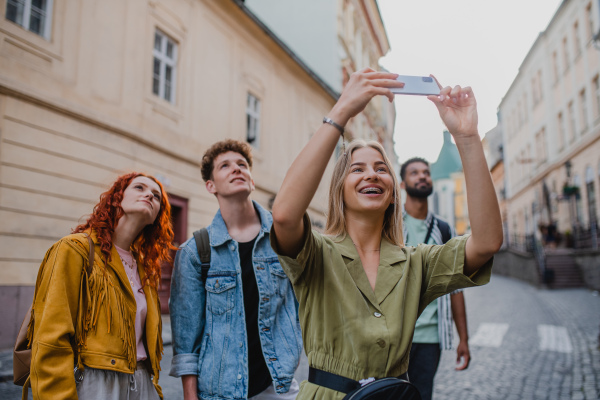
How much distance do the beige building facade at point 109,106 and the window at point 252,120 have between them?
0.18 ft

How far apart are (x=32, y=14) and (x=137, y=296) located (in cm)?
756

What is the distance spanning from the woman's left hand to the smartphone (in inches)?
4.2

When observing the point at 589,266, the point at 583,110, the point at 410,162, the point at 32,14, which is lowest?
the point at 589,266

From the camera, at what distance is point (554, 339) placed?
9711 millimetres

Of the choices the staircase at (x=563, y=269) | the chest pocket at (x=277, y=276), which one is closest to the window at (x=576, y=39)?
the staircase at (x=563, y=269)

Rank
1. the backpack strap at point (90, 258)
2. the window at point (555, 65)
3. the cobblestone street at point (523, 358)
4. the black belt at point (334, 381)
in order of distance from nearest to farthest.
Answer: the black belt at point (334, 381) < the backpack strap at point (90, 258) < the cobblestone street at point (523, 358) < the window at point (555, 65)

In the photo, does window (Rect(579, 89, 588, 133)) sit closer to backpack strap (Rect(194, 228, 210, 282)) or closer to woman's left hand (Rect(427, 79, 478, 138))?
backpack strap (Rect(194, 228, 210, 282))

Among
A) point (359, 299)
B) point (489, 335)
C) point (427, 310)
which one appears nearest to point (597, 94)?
point (489, 335)

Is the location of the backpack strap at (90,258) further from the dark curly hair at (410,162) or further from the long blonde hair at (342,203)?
the dark curly hair at (410,162)

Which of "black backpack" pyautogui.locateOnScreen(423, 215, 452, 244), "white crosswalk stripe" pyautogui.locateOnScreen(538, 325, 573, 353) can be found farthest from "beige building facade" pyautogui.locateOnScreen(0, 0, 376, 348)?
"white crosswalk stripe" pyautogui.locateOnScreen(538, 325, 573, 353)

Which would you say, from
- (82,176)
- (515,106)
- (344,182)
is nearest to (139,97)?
(82,176)

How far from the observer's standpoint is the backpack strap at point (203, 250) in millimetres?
2734

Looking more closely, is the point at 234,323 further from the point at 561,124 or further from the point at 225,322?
the point at 561,124

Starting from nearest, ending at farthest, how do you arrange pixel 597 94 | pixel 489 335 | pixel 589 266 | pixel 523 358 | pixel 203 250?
pixel 203 250 < pixel 523 358 < pixel 489 335 < pixel 589 266 < pixel 597 94
